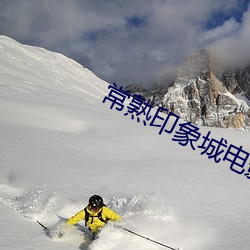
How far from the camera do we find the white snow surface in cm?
515

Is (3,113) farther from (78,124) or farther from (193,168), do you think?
(193,168)

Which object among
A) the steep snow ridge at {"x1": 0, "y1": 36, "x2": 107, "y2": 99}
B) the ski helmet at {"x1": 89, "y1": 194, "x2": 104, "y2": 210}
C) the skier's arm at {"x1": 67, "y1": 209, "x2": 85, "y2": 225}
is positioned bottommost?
the skier's arm at {"x1": 67, "y1": 209, "x2": 85, "y2": 225}

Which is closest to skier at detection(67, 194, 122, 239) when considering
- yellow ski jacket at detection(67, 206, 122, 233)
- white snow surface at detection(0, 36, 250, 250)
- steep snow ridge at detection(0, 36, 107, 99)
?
yellow ski jacket at detection(67, 206, 122, 233)

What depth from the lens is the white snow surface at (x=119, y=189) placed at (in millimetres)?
5148

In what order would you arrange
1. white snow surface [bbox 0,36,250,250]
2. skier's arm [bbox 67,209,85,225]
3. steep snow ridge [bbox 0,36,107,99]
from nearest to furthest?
white snow surface [bbox 0,36,250,250] → skier's arm [bbox 67,209,85,225] → steep snow ridge [bbox 0,36,107,99]

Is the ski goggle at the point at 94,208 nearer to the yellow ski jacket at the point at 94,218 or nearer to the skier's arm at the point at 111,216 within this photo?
the yellow ski jacket at the point at 94,218

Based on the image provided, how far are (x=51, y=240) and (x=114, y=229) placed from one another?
111 centimetres

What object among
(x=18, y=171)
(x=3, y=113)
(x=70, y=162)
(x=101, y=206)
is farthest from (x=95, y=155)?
(x=3, y=113)

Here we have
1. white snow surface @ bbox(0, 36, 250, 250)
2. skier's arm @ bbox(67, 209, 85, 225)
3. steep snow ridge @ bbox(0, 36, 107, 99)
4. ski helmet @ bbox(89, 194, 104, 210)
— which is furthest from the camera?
steep snow ridge @ bbox(0, 36, 107, 99)

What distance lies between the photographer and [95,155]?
10164 mm

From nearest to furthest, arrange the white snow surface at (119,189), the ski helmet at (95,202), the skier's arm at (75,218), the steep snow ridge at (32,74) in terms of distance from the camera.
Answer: the white snow surface at (119,189) < the ski helmet at (95,202) < the skier's arm at (75,218) < the steep snow ridge at (32,74)

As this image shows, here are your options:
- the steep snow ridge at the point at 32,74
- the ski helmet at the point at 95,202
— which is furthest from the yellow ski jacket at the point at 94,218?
the steep snow ridge at the point at 32,74

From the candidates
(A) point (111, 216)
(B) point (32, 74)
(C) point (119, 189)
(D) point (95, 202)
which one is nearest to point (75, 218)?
(D) point (95, 202)

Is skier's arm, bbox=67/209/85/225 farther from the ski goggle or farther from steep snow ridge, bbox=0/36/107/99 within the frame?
steep snow ridge, bbox=0/36/107/99
